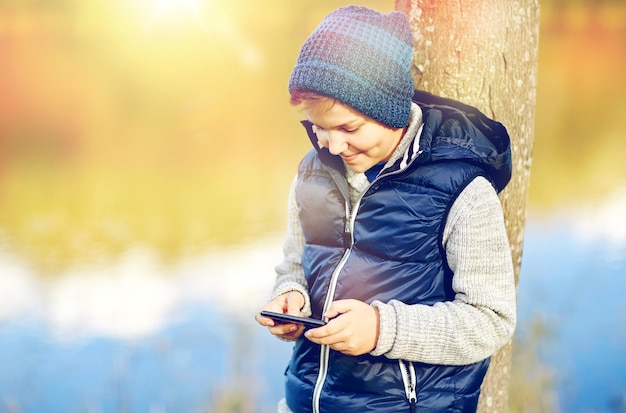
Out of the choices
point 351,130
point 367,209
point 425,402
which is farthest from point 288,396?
point 351,130

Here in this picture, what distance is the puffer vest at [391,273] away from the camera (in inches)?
66.5

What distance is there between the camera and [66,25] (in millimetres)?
7320

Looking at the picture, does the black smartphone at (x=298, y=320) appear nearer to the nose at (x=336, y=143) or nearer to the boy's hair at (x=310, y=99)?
the nose at (x=336, y=143)

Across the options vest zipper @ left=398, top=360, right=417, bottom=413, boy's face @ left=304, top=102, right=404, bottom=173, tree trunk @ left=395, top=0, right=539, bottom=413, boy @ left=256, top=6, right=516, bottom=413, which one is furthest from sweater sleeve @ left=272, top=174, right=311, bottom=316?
tree trunk @ left=395, top=0, right=539, bottom=413

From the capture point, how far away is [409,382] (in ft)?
5.61

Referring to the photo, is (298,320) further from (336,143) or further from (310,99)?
(310,99)

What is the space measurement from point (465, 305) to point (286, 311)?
0.50 meters

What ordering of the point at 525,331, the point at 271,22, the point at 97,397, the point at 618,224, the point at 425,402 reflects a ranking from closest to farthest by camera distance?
the point at 425,402 → the point at 525,331 → the point at 97,397 → the point at 618,224 → the point at 271,22

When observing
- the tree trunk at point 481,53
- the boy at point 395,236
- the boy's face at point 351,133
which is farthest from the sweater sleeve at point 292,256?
the tree trunk at point 481,53

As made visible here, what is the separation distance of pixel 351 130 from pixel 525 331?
2749 millimetres

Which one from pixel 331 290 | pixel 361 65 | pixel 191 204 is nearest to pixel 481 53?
pixel 361 65

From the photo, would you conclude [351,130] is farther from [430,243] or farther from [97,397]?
[97,397]

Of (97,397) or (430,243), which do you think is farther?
(97,397)

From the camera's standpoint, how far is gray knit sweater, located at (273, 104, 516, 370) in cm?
165
